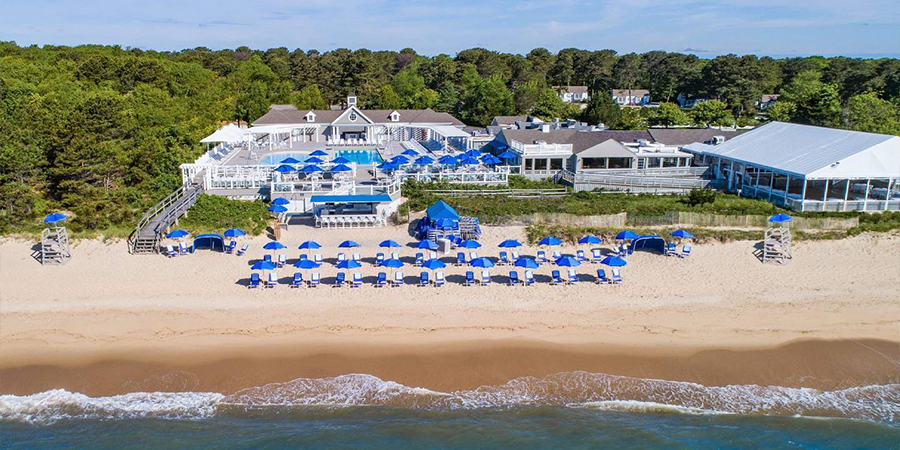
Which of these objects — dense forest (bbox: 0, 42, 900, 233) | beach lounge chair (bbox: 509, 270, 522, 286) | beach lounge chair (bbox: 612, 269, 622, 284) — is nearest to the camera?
beach lounge chair (bbox: 509, 270, 522, 286)

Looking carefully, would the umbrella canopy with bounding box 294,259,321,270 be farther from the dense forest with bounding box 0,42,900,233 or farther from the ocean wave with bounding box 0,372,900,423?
the dense forest with bounding box 0,42,900,233

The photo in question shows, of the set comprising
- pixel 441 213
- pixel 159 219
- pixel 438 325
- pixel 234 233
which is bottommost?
pixel 438 325

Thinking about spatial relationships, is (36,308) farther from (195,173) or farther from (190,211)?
(195,173)

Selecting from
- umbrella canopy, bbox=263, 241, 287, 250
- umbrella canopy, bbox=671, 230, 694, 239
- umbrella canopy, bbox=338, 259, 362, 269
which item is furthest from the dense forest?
umbrella canopy, bbox=671, 230, 694, 239

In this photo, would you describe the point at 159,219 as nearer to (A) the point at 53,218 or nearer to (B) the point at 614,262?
(A) the point at 53,218

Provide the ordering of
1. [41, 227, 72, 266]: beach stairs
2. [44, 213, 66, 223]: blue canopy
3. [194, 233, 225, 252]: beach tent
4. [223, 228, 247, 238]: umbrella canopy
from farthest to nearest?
[194, 233, 225, 252]: beach tent
[223, 228, 247, 238]: umbrella canopy
[44, 213, 66, 223]: blue canopy
[41, 227, 72, 266]: beach stairs

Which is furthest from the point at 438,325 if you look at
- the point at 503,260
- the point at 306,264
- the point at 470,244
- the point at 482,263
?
the point at 306,264

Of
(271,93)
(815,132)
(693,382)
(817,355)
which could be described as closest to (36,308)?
(693,382)
